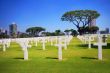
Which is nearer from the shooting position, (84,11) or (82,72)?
(82,72)

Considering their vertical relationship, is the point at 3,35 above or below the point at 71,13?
below

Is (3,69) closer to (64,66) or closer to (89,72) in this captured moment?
(64,66)

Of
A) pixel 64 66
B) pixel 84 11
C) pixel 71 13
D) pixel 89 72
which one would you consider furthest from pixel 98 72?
pixel 71 13

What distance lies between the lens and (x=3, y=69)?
10180mm

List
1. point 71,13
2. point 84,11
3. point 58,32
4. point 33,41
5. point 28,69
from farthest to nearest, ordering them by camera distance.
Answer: point 58,32, point 71,13, point 33,41, point 84,11, point 28,69

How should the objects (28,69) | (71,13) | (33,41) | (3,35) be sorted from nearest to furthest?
(28,69) < (33,41) < (71,13) < (3,35)

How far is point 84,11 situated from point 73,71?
21622 mm

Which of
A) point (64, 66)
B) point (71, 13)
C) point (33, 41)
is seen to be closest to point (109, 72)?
point (64, 66)

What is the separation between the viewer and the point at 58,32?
63.1m

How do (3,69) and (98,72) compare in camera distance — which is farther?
(3,69)

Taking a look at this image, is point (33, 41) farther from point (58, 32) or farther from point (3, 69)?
point (58, 32)

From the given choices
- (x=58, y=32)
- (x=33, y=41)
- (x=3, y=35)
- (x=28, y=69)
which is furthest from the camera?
(x=58, y=32)

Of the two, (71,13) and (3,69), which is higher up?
(71,13)

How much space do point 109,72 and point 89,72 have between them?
1.93 feet
